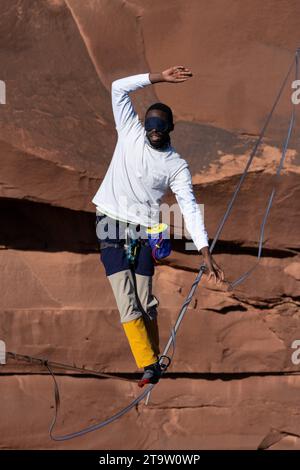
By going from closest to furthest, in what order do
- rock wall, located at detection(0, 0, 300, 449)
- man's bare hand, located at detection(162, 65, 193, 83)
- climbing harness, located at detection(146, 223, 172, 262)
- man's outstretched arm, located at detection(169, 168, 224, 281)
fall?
man's bare hand, located at detection(162, 65, 193, 83), man's outstretched arm, located at detection(169, 168, 224, 281), climbing harness, located at detection(146, 223, 172, 262), rock wall, located at detection(0, 0, 300, 449)

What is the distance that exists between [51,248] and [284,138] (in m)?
1.62

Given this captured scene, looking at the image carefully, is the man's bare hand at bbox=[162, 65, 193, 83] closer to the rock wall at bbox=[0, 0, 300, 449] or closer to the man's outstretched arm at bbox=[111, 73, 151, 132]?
the man's outstretched arm at bbox=[111, 73, 151, 132]

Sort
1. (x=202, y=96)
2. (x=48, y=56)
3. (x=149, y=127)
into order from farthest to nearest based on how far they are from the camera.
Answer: (x=202, y=96), (x=48, y=56), (x=149, y=127)

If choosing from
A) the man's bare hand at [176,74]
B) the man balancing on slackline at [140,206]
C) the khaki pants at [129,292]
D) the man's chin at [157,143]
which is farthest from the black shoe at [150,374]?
the man's bare hand at [176,74]

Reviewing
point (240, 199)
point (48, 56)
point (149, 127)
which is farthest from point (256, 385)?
point (149, 127)

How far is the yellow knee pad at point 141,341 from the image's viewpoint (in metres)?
4.53

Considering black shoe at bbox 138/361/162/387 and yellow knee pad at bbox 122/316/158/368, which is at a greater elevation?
yellow knee pad at bbox 122/316/158/368

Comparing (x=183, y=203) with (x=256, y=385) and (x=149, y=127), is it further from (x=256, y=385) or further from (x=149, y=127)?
(x=256, y=385)

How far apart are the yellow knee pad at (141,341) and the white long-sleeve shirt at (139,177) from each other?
17.3 inches

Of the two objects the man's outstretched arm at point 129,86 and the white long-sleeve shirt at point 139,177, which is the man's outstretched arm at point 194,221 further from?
the man's outstretched arm at point 129,86

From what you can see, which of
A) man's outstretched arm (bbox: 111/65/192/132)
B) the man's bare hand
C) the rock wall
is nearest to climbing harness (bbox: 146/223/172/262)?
man's outstretched arm (bbox: 111/65/192/132)

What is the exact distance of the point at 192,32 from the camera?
630cm

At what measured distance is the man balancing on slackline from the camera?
4246 mm

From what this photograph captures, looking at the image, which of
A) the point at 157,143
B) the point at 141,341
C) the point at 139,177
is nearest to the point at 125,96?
the point at 157,143
